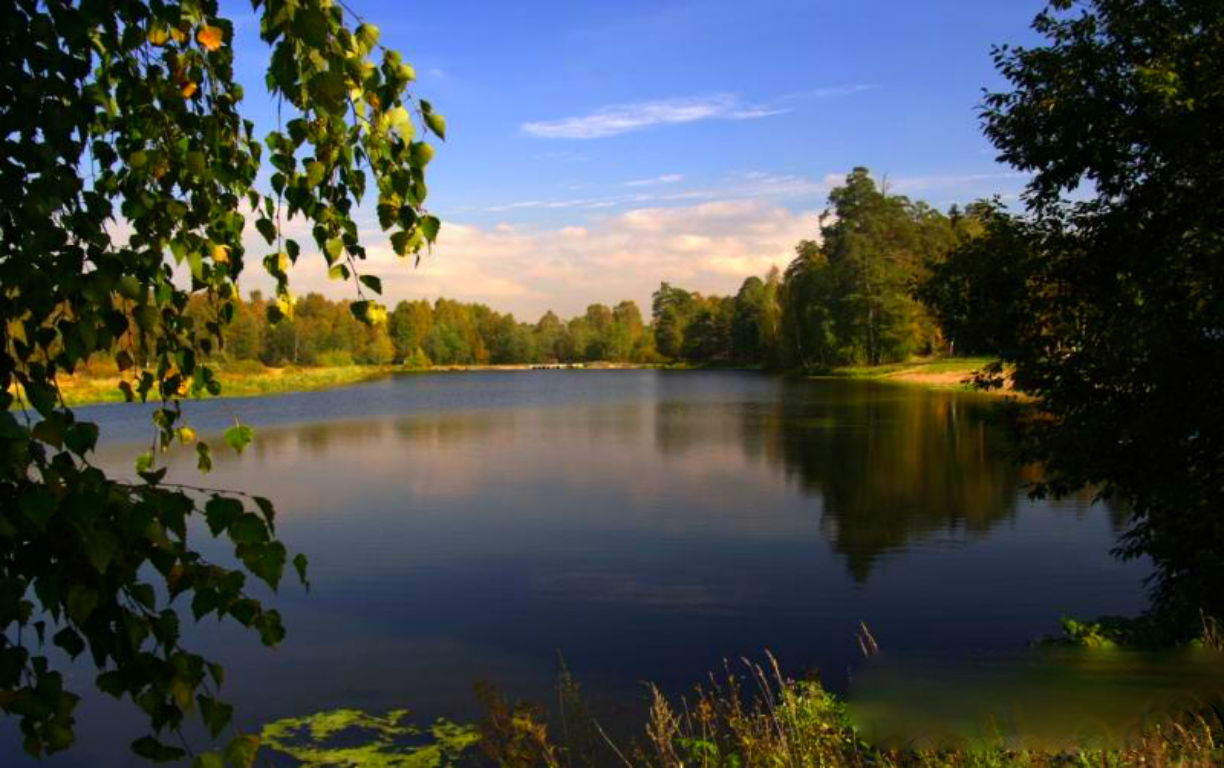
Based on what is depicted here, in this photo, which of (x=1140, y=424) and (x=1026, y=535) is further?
(x=1026, y=535)

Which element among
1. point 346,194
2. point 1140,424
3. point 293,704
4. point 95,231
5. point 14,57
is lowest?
point 293,704

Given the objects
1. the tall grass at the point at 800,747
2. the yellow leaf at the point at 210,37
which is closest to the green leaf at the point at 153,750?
the yellow leaf at the point at 210,37

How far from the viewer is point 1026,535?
18.3 m

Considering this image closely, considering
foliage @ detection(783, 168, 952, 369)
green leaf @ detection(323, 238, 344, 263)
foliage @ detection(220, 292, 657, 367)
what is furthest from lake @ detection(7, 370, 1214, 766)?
foliage @ detection(220, 292, 657, 367)

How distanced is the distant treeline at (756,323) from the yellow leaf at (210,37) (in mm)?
1050

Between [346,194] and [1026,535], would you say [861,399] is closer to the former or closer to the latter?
[1026,535]

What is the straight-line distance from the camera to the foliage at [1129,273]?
923 centimetres

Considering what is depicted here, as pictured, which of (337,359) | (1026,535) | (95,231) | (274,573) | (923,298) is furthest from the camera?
(337,359)

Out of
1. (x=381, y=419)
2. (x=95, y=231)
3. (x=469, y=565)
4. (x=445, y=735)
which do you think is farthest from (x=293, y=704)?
(x=381, y=419)

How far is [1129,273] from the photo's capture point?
1020 centimetres

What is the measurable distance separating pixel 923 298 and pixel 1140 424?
11.5 feet

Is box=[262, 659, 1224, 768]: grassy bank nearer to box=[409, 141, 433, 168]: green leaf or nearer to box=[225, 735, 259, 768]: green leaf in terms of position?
box=[225, 735, 259, 768]: green leaf

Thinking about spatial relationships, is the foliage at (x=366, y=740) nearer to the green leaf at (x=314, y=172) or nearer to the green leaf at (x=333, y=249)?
the green leaf at (x=333, y=249)

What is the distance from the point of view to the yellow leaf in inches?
99.7
